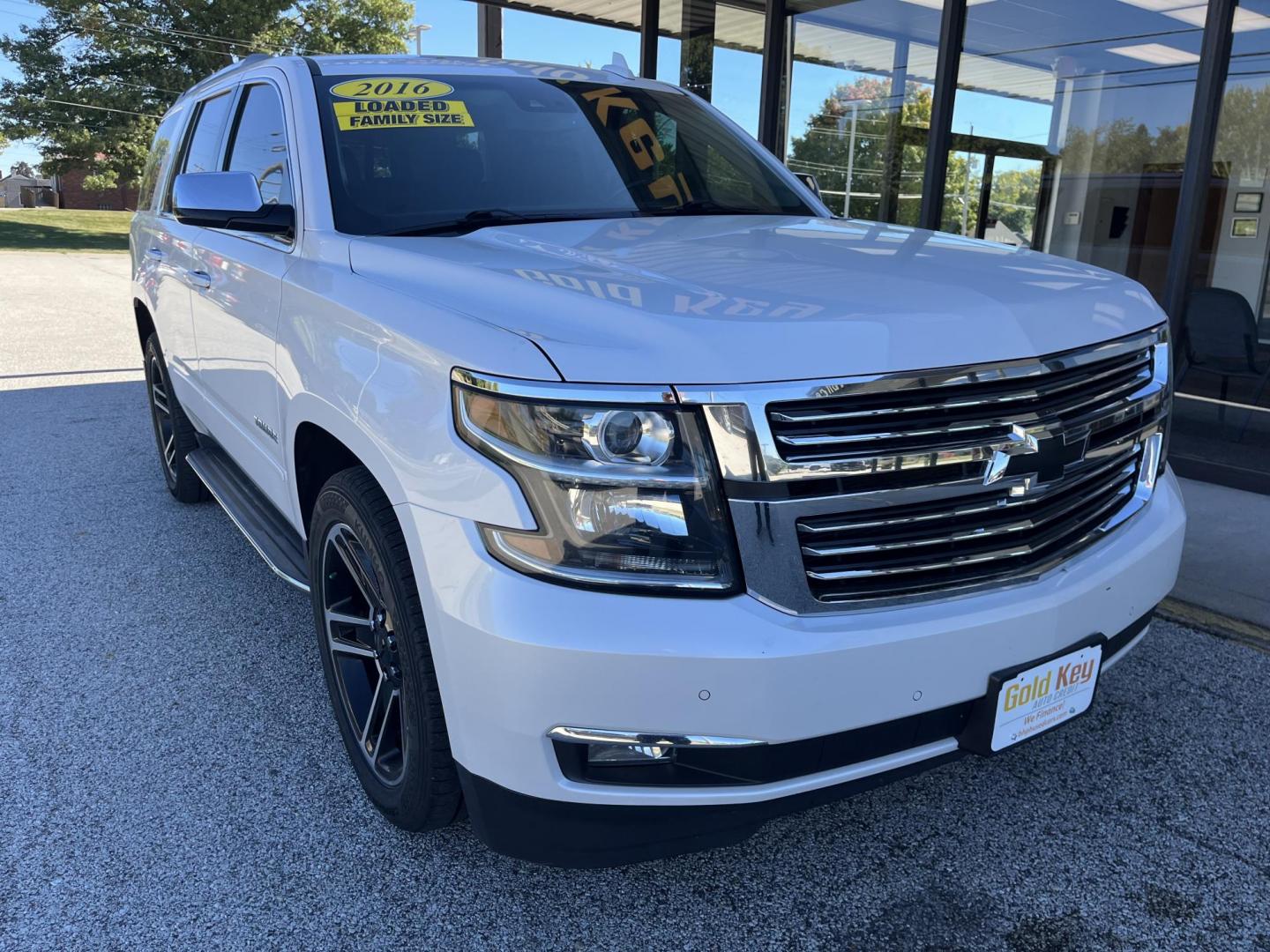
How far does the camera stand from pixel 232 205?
2764 millimetres

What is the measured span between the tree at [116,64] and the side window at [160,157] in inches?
1056

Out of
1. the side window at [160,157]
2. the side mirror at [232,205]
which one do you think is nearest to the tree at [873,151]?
the side window at [160,157]

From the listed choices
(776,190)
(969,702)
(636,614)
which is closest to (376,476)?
(636,614)

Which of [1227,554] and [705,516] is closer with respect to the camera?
[705,516]

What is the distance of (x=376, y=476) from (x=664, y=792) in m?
0.89

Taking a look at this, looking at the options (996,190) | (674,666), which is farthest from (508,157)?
(996,190)

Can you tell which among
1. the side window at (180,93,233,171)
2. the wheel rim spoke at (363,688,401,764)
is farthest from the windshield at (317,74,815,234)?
the wheel rim spoke at (363,688,401,764)

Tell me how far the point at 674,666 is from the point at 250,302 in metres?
2.05

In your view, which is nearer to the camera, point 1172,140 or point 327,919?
point 327,919

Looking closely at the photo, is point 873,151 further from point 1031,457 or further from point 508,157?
point 1031,457

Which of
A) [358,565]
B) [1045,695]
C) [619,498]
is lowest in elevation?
[1045,695]

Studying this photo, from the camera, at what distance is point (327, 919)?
2.17m

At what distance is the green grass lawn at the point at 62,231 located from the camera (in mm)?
26547

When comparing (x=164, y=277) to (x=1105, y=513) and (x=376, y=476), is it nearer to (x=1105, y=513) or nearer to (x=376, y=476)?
(x=376, y=476)
